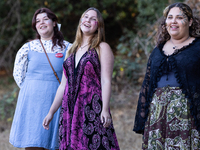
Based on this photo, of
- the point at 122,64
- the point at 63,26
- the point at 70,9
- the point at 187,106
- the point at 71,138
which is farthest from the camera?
the point at 63,26

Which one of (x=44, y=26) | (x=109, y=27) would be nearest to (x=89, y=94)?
(x=44, y=26)

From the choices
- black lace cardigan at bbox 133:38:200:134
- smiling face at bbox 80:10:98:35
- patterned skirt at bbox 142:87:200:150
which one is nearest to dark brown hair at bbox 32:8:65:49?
smiling face at bbox 80:10:98:35

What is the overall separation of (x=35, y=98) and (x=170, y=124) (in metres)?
1.67

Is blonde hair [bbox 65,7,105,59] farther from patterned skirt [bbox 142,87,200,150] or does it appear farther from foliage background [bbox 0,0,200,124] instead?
foliage background [bbox 0,0,200,124]

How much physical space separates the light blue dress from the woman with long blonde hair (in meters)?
0.55

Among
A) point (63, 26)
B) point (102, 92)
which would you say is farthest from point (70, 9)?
point (102, 92)

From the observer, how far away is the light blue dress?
3.10m

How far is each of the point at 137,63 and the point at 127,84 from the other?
643mm

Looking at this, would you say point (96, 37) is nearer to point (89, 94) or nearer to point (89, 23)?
point (89, 23)

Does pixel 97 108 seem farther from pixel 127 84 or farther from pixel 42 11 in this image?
pixel 127 84

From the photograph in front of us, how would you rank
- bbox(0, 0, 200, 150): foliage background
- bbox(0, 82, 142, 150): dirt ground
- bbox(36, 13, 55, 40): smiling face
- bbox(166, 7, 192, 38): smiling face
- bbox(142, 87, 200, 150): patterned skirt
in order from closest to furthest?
1. bbox(142, 87, 200, 150): patterned skirt
2. bbox(166, 7, 192, 38): smiling face
3. bbox(36, 13, 55, 40): smiling face
4. bbox(0, 82, 142, 150): dirt ground
5. bbox(0, 0, 200, 150): foliage background

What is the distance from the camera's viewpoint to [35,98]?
3.18 m

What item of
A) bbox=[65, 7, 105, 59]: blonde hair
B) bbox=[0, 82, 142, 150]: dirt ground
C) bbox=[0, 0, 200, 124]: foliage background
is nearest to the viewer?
bbox=[65, 7, 105, 59]: blonde hair

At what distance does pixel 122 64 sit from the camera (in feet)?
24.2
